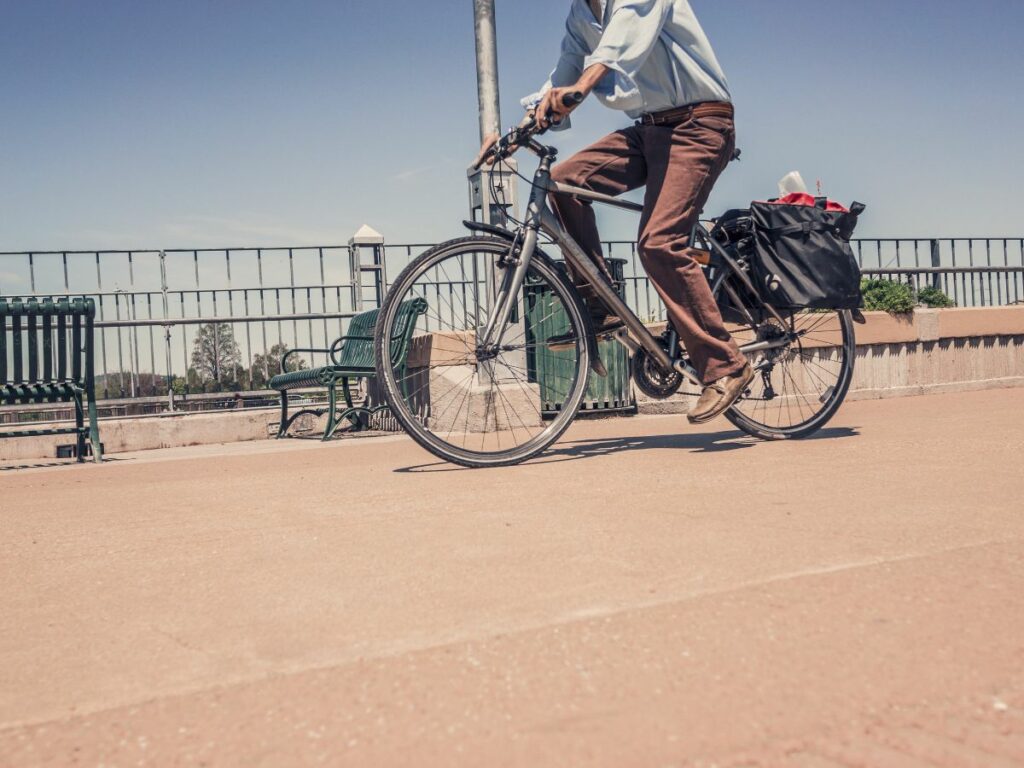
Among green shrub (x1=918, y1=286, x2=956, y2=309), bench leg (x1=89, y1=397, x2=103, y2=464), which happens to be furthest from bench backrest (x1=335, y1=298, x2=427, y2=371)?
green shrub (x1=918, y1=286, x2=956, y2=309)

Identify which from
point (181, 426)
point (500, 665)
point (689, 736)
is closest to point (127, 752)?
point (500, 665)

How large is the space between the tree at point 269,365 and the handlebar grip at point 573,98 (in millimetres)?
6767

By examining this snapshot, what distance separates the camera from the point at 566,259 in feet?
14.3

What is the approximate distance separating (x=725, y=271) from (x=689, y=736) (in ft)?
11.6

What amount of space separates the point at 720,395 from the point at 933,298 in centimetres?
683

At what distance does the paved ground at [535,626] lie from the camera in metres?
1.29

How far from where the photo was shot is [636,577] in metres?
2.01

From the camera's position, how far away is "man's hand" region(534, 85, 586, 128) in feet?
12.7

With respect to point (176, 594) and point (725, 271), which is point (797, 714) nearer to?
point (176, 594)

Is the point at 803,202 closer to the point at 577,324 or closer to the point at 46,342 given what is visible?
the point at 577,324

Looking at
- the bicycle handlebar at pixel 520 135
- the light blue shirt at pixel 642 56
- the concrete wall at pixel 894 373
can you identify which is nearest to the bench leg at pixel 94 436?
the concrete wall at pixel 894 373

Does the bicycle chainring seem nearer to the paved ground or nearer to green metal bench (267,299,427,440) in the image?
the paved ground

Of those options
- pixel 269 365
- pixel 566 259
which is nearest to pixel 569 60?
pixel 566 259

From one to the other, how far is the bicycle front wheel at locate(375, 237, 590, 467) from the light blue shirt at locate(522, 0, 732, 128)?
2.47ft
